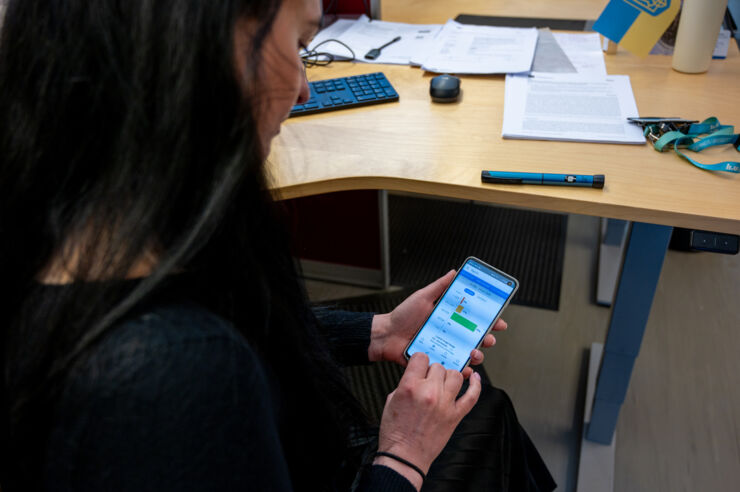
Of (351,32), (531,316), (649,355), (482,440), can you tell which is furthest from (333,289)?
(482,440)

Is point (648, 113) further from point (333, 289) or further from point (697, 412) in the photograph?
point (333, 289)

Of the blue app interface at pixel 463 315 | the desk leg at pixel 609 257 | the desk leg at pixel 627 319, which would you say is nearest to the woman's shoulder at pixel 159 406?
the blue app interface at pixel 463 315

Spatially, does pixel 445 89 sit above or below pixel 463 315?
above

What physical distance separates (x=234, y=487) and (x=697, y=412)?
A: 4.14ft

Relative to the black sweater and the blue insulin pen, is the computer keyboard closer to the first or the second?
the blue insulin pen

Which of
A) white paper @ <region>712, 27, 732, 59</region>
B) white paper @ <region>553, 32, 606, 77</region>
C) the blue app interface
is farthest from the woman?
white paper @ <region>712, 27, 732, 59</region>

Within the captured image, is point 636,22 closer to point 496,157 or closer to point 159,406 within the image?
point 496,157

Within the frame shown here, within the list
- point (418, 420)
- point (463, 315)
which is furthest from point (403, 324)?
point (418, 420)

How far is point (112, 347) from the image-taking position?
340mm

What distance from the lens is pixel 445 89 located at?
3.23 ft

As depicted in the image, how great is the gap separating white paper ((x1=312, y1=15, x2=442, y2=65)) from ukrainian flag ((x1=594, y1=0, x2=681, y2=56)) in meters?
0.38

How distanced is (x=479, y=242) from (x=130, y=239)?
1.56 metres

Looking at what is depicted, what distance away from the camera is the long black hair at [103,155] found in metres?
0.35

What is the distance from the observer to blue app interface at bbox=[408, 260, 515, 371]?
2.37ft
